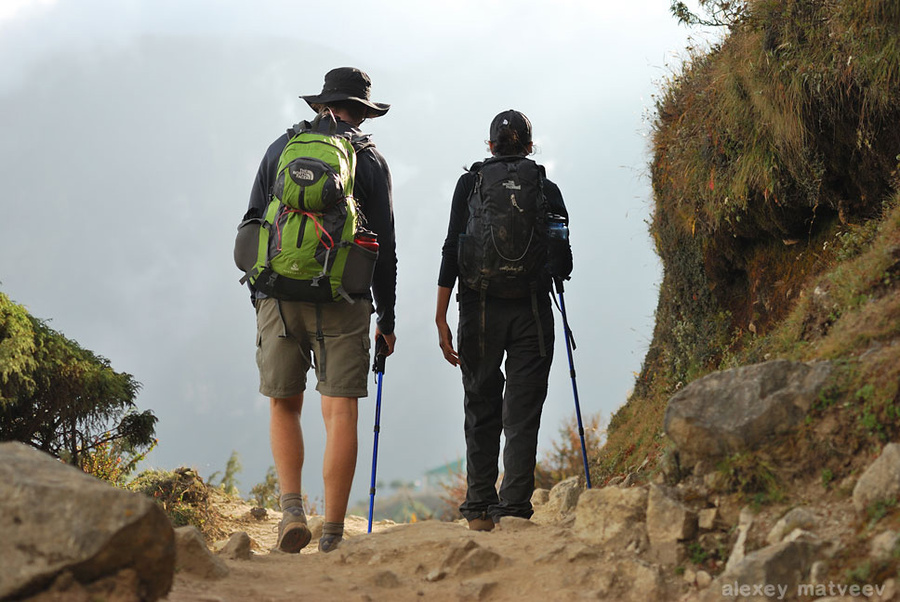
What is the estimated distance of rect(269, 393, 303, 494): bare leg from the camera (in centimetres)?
602

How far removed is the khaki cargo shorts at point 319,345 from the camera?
593cm

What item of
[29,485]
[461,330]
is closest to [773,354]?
[461,330]

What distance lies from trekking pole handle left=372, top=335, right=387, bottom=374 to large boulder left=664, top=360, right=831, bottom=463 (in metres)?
2.74

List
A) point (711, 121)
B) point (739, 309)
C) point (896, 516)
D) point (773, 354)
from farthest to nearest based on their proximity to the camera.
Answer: point (739, 309), point (711, 121), point (773, 354), point (896, 516)

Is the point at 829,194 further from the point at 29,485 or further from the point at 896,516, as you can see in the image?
the point at 29,485

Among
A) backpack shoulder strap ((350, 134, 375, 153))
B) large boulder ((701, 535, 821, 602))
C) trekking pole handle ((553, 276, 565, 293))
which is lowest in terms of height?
large boulder ((701, 535, 821, 602))

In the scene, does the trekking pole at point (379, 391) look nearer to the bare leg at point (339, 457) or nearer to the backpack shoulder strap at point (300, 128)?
the bare leg at point (339, 457)

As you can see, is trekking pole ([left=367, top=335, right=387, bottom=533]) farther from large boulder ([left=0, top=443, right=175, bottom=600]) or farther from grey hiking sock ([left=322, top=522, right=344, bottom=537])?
large boulder ([left=0, top=443, right=175, bottom=600])

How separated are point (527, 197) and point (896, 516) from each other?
3.64m

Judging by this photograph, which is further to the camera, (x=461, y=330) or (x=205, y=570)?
(x=461, y=330)

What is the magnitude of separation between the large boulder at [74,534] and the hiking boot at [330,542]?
2.23m

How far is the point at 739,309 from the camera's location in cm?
901

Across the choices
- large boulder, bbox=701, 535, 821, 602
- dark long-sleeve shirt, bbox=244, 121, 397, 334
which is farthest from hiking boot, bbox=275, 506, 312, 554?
large boulder, bbox=701, 535, 821, 602

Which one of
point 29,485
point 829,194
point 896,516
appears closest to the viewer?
point 29,485
